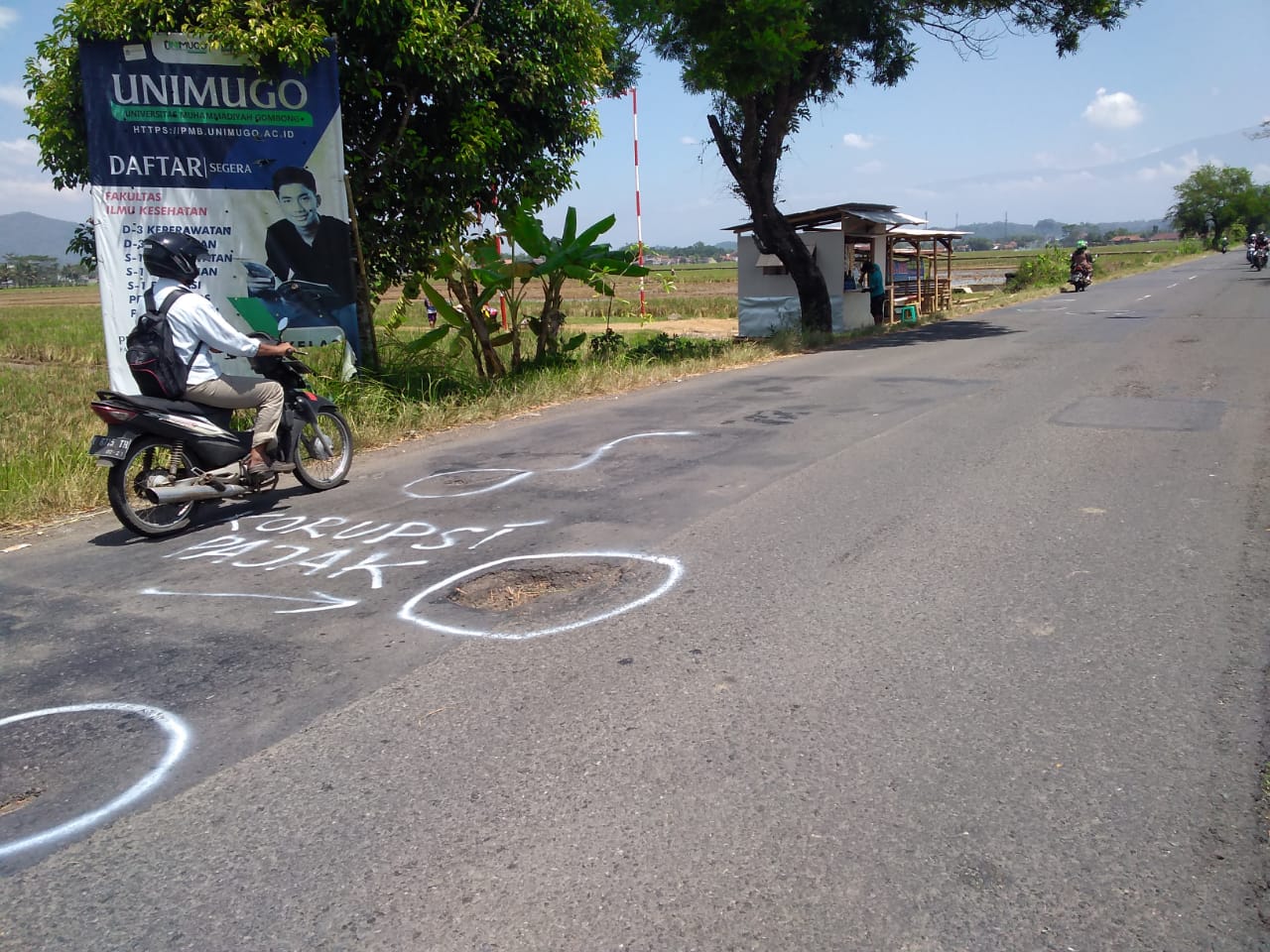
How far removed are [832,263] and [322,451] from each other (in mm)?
15946

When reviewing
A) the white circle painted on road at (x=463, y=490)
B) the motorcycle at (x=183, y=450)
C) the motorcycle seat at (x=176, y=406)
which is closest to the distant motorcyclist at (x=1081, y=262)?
the white circle painted on road at (x=463, y=490)

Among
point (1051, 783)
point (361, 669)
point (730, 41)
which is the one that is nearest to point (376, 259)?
point (730, 41)

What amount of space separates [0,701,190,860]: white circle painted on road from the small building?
1863 centimetres

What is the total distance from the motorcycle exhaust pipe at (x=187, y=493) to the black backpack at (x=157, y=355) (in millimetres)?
619

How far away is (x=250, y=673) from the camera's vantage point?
4312 mm

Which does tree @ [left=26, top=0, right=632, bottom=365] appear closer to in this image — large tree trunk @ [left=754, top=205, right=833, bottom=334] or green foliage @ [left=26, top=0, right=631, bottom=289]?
green foliage @ [left=26, top=0, right=631, bottom=289]

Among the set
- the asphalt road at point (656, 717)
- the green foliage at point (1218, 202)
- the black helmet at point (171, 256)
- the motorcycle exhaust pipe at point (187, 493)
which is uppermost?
the green foliage at point (1218, 202)

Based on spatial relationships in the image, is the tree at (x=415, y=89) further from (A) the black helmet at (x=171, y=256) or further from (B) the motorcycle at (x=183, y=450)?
(B) the motorcycle at (x=183, y=450)

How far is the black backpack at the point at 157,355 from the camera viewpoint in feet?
21.5

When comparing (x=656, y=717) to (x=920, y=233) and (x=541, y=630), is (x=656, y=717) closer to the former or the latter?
(x=541, y=630)

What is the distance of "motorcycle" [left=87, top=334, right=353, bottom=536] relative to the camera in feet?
20.8

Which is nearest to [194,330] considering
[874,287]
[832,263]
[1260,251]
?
[832,263]

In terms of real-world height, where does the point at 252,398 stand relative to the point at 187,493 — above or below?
above

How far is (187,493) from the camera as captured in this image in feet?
21.5
